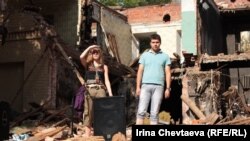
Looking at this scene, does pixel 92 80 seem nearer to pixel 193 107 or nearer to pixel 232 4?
pixel 193 107

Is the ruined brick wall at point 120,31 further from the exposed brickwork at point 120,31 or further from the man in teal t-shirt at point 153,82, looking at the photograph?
the man in teal t-shirt at point 153,82

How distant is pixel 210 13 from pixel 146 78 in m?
14.7

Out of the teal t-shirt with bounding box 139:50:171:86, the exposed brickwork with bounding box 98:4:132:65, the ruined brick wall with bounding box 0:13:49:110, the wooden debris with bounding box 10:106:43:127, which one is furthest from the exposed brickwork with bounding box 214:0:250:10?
the teal t-shirt with bounding box 139:50:171:86

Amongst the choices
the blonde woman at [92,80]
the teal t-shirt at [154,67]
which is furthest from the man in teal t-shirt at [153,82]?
the blonde woman at [92,80]

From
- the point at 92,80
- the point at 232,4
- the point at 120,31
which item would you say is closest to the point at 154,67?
the point at 92,80

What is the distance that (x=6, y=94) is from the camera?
18.3 m

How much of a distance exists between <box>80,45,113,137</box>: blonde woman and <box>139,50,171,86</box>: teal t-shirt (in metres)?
0.79

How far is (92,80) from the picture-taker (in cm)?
939

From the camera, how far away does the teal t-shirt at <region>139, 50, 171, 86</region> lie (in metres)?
9.09

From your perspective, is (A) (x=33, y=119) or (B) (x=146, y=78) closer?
(B) (x=146, y=78)

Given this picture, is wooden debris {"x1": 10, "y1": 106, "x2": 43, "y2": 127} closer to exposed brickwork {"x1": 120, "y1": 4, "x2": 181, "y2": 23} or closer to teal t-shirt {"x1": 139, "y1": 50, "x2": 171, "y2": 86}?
teal t-shirt {"x1": 139, "y1": 50, "x2": 171, "y2": 86}

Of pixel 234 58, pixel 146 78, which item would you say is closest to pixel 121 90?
pixel 234 58

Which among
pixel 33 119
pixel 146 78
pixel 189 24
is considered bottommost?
pixel 33 119

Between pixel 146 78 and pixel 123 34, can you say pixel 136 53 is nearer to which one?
pixel 123 34
